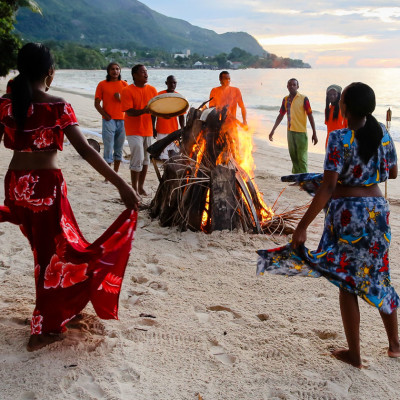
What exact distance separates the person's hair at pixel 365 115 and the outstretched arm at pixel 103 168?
134 centimetres

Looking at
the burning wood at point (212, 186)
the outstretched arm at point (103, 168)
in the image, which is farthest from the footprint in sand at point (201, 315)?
the burning wood at point (212, 186)

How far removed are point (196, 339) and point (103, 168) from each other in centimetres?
134

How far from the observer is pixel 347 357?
9.40ft

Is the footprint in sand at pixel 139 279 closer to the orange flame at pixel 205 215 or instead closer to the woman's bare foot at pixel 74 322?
the woman's bare foot at pixel 74 322

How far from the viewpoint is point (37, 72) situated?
268cm

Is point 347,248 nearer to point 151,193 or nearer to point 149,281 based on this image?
point 149,281

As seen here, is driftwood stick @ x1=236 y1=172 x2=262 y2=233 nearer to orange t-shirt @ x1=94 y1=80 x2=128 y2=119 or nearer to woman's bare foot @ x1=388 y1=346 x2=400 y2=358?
woman's bare foot @ x1=388 y1=346 x2=400 y2=358

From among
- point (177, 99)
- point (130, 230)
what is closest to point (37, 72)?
point (130, 230)

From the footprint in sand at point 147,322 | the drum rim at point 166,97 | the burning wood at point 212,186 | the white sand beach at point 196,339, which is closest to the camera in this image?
the white sand beach at point 196,339

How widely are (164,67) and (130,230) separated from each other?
136 metres

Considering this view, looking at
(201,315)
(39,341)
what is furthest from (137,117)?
(39,341)

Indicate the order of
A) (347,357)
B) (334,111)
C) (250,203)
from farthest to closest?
(334,111) → (250,203) → (347,357)

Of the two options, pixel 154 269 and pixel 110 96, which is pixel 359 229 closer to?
pixel 154 269

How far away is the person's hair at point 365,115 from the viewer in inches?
102
